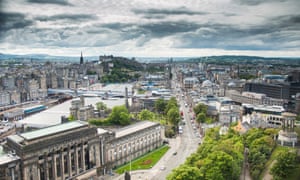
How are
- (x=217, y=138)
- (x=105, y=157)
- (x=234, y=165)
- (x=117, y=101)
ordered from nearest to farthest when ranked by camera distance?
(x=234, y=165)
(x=105, y=157)
(x=217, y=138)
(x=117, y=101)

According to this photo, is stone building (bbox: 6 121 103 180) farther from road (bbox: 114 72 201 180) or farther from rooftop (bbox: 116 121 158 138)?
rooftop (bbox: 116 121 158 138)

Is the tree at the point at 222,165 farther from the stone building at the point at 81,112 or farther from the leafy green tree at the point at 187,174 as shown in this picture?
the stone building at the point at 81,112

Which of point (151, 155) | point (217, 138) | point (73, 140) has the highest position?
point (73, 140)

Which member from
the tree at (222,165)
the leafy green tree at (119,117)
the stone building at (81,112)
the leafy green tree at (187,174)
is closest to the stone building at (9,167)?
the leafy green tree at (187,174)

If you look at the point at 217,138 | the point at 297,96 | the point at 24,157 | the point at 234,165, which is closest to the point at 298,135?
the point at 217,138

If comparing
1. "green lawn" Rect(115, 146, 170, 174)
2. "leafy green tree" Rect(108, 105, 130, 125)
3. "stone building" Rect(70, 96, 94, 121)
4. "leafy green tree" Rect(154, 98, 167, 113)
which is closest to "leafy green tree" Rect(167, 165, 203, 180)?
"green lawn" Rect(115, 146, 170, 174)

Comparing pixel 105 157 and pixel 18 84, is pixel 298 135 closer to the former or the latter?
pixel 105 157
